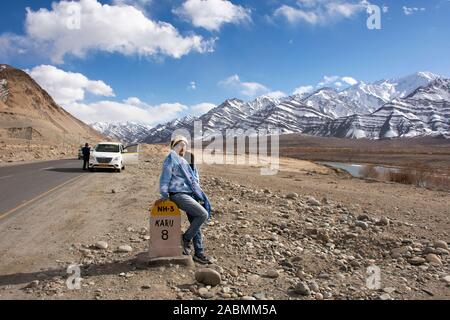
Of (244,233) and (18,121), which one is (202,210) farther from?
(18,121)

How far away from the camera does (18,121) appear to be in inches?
3735

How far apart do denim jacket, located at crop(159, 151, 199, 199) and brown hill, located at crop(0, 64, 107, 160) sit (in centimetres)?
7756

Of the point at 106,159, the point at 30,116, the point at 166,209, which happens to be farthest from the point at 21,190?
the point at 30,116

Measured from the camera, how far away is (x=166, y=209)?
653 cm

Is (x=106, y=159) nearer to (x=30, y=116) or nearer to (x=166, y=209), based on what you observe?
(x=166, y=209)

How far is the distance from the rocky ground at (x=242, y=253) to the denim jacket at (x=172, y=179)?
1209mm

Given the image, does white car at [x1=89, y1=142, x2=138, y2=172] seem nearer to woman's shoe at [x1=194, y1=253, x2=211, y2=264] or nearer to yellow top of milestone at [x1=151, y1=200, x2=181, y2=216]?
woman's shoe at [x1=194, y1=253, x2=211, y2=264]

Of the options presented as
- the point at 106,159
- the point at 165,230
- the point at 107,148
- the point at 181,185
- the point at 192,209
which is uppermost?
the point at 107,148

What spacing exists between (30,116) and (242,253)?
106 m

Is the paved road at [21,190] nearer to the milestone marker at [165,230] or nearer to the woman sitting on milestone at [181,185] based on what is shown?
the milestone marker at [165,230]

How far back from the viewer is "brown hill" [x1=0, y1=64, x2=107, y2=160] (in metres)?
88.7

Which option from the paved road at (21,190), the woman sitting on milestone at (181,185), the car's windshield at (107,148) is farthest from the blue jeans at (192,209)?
the car's windshield at (107,148)
